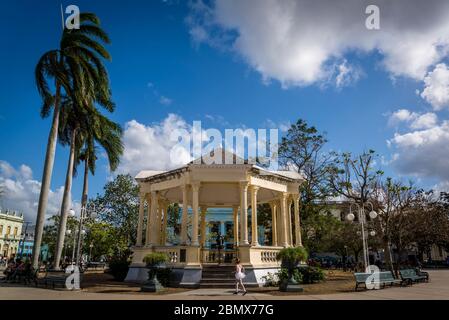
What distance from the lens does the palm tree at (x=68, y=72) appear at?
20.1 meters

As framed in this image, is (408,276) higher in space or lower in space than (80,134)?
lower

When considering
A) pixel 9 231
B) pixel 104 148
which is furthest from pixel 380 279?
pixel 9 231

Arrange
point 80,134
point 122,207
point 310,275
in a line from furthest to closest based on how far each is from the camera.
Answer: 1. point 122,207
2. point 80,134
3. point 310,275

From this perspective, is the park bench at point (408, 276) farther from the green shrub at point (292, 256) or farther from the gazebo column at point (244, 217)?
the gazebo column at point (244, 217)

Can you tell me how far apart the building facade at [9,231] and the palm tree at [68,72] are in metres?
64.4

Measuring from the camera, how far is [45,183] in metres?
19.9

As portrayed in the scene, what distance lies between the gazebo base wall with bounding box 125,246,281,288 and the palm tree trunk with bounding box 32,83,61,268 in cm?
725

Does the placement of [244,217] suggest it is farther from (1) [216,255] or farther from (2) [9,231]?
(2) [9,231]

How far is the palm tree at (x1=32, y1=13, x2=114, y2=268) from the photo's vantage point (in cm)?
2006

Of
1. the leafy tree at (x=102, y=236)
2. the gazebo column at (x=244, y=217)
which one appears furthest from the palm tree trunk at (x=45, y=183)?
the leafy tree at (x=102, y=236)

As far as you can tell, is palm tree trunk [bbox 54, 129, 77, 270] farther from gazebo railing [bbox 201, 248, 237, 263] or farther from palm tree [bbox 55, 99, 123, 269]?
gazebo railing [bbox 201, 248, 237, 263]

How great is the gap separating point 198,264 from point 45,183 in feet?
36.2
